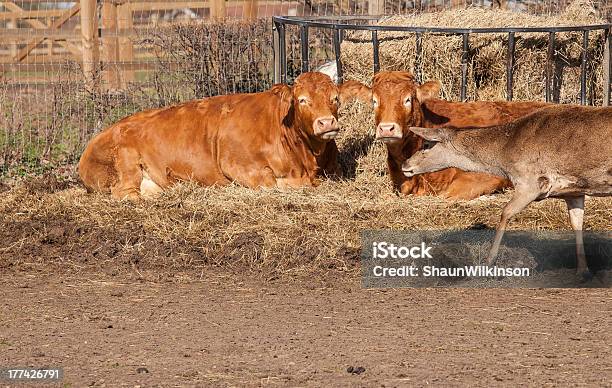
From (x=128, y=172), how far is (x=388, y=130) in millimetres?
3215

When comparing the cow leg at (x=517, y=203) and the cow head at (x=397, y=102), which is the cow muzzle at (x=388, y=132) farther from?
the cow leg at (x=517, y=203)

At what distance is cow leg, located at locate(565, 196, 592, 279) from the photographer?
8.08 meters

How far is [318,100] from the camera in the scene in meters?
10.0

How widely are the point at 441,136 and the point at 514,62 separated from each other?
3.44 m

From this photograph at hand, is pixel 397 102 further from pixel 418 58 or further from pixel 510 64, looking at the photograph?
pixel 510 64

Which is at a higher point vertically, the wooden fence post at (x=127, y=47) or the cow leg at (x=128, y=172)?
the wooden fence post at (x=127, y=47)

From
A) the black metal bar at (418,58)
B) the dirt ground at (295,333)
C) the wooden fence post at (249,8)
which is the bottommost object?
the dirt ground at (295,333)

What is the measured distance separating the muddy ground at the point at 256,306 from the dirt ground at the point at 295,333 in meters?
0.02

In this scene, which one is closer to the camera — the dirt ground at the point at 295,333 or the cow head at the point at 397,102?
the dirt ground at the point at 295,333

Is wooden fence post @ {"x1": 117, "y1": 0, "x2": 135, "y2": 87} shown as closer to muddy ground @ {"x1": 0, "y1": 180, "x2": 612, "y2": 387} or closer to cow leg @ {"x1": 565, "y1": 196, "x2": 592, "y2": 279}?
muddy ground @ {"x1": 0, "y1": 180, "x2": 612, "y2": 387}

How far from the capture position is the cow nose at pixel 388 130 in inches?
367

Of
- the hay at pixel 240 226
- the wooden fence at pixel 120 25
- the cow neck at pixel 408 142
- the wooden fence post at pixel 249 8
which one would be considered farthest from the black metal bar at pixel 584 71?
the wooden fence post at pixel 249 8

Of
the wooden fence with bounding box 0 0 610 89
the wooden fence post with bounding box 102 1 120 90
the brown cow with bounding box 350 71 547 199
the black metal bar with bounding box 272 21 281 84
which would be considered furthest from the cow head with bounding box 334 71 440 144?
the wooden fence post with bounding box 102 1 120 90

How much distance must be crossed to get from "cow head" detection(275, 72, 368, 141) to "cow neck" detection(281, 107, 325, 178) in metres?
0.20
